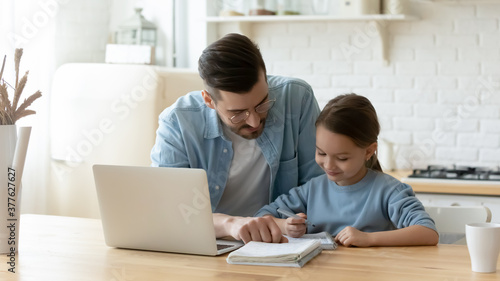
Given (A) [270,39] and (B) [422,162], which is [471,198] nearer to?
(B) [422,162]

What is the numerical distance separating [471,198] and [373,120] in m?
1.52

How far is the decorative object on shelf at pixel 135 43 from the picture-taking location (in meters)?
3.92

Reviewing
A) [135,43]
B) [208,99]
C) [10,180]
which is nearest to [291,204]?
[208,99]

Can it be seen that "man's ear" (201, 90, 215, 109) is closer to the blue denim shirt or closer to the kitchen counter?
the blue denim shirt

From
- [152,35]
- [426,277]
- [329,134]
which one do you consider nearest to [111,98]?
[152,35]

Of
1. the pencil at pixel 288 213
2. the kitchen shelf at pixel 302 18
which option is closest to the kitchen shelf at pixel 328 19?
the kitchen shelf at pixel 302 18

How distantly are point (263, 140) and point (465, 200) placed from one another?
5.02 ft

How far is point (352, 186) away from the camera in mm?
2127

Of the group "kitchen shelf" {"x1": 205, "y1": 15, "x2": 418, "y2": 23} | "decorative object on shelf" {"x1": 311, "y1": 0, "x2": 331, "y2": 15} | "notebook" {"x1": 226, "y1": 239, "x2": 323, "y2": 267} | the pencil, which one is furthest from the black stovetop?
"notebook" {"x1": 226, "y1": 239, "x2": 323, "y2": 267}

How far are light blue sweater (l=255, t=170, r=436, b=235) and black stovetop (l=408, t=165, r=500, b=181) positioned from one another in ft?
4.99

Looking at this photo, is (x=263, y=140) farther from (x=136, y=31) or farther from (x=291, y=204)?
(x=136, y=31)

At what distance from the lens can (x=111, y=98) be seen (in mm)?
3557

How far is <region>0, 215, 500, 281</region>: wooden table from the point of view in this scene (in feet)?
5.22

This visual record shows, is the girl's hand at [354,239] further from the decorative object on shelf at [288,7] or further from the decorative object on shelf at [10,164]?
the decorative object on shelf at [288,7]
